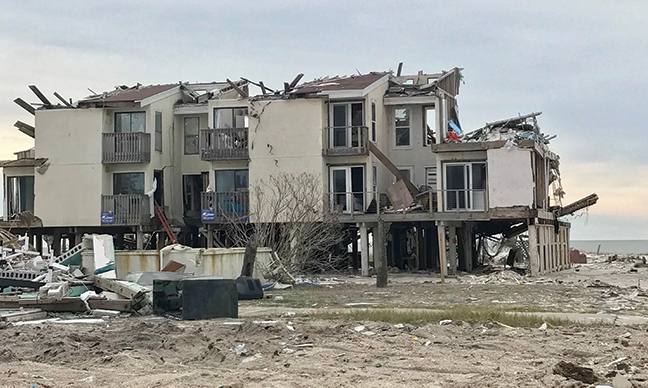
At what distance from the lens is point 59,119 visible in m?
40.0

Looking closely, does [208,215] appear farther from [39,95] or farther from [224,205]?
[39,95]

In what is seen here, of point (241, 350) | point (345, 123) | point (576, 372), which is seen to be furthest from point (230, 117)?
point (576, 372)

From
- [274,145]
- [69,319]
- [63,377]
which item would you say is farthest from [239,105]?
[63,377]

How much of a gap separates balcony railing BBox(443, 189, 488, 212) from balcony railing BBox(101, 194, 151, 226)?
45.3 feet

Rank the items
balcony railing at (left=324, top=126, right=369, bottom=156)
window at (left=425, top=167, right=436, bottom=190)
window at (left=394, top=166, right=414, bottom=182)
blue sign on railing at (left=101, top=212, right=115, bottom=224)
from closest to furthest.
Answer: balcony railing at (left=324, top=126, right=369, bottom=156)
blue sign on railing at (left=101, top=212, right=115, bottom=224)
window at (left=425, top=167, right=436, bottom=190)
window at (left=394, top=166, right=414, bottom=182)

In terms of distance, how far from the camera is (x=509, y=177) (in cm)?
3516

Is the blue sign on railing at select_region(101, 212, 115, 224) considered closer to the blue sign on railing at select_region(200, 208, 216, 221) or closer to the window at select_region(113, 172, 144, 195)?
the window at select_region(113, 172, 144, 195)

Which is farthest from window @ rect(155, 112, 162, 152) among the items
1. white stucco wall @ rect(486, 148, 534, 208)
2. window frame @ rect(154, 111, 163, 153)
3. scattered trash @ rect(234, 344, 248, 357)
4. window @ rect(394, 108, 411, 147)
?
scattered trash @ rect(234, 344, 248, 357)

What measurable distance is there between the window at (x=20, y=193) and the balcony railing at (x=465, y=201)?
2049cm

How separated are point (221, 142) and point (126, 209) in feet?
17.7

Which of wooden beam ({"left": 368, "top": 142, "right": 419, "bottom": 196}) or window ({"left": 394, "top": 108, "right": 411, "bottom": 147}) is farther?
window ({"left": 394, "top": 108, "right": 411, "bottom": 147})

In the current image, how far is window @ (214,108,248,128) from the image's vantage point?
39844mm

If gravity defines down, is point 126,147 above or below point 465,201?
above

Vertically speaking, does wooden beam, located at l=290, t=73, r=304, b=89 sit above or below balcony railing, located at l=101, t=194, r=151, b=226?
above
